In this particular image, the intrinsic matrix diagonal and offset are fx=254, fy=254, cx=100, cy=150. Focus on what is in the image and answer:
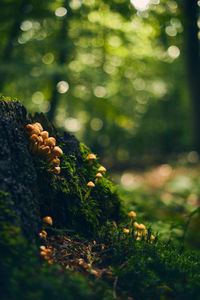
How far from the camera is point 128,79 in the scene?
770 inches

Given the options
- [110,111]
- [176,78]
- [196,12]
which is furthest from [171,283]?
[176,78]

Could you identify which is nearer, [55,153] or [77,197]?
[55,153]

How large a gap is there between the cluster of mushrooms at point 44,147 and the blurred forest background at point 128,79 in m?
1.56

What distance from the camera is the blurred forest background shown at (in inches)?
267

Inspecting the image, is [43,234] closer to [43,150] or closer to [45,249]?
[45,249]

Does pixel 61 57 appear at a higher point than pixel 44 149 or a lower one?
higher

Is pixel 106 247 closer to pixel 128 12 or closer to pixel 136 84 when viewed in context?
pixel 128 12

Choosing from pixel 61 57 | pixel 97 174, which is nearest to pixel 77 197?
pixel 97 174

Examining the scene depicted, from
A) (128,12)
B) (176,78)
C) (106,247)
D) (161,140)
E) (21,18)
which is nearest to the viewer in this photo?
(106,247)

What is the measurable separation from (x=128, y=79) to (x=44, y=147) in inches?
716

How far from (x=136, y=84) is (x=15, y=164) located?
69.8 ft

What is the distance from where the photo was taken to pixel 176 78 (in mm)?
18938

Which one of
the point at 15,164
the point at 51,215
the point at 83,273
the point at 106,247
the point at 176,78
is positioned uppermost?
the point at 176,78

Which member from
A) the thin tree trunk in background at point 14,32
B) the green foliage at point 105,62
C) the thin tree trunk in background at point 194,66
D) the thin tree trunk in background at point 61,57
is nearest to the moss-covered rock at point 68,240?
the green foliage at point 105,62
